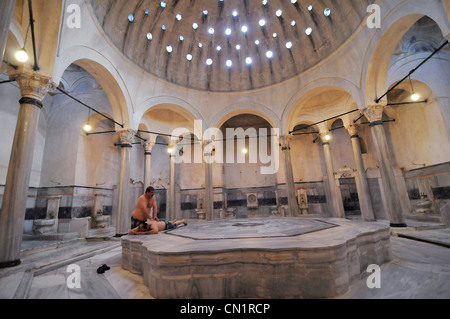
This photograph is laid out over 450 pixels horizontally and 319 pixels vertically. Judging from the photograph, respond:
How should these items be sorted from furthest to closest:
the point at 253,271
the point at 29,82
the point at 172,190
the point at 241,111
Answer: the point at 172,190
the point at 241,111
the point at 29,82
the point at 253,271

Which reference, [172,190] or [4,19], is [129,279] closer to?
[4,19]

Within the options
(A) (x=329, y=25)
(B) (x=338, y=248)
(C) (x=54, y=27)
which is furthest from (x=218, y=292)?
(A) (x=329, y=25)

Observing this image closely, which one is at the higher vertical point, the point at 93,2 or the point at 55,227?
the point at 93,2

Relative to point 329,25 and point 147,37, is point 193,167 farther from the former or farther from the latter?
point 329,25

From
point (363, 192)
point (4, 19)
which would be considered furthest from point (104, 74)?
point (363, 192)

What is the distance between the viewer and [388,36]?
22.2 ft

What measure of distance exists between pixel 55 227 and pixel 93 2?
30.8 feet

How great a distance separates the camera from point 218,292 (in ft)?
9.27

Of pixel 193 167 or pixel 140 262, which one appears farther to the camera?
pixel 193 167

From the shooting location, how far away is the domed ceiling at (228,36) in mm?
8297

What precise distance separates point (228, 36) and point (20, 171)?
10.5m

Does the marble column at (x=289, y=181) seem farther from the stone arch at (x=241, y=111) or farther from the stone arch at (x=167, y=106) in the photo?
the stone arch at (x=167, y=106)

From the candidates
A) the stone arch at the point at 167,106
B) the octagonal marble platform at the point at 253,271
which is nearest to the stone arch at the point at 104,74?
the stone arch at the point at 167,106

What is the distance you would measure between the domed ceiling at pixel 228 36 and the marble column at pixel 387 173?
349 centimetres
